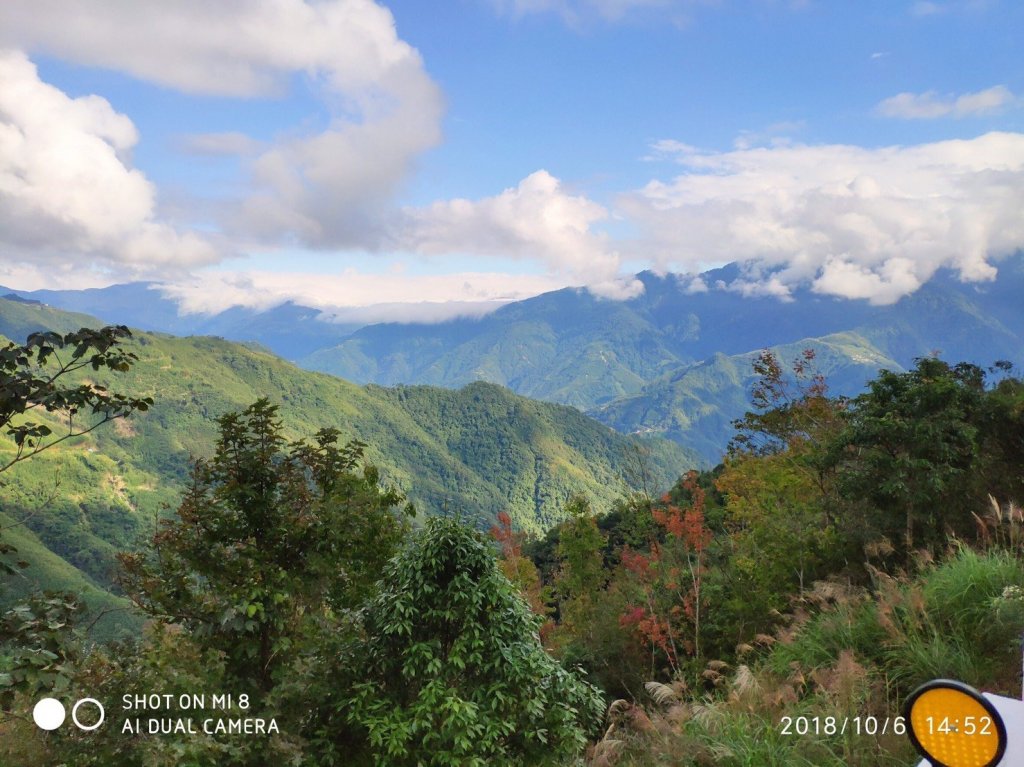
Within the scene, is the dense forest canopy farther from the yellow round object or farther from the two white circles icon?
the yellow round object

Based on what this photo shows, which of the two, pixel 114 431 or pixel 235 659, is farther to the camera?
pixel 114 431

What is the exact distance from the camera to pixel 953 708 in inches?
61.0

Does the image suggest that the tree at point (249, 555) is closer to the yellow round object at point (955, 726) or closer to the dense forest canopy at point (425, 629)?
the dense forest canopy at point (425, 629)

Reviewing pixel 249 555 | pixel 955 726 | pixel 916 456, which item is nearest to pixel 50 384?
pixel 249 555

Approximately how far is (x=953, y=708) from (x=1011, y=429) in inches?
511

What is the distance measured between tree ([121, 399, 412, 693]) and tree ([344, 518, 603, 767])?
889 mm

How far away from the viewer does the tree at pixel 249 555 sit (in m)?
6.58

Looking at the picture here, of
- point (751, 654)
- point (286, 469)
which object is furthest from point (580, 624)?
point (286, 469)

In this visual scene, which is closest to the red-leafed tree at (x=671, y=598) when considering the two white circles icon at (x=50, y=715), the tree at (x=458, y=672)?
the tree at (x=458, y=672)

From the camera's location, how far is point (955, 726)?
1513 mm

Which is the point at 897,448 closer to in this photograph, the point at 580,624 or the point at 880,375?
the point at 880,375

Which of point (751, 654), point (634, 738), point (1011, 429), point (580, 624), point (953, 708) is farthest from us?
point (580, 624)

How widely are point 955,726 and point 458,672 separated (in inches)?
227

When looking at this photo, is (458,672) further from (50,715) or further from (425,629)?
(50,715)
